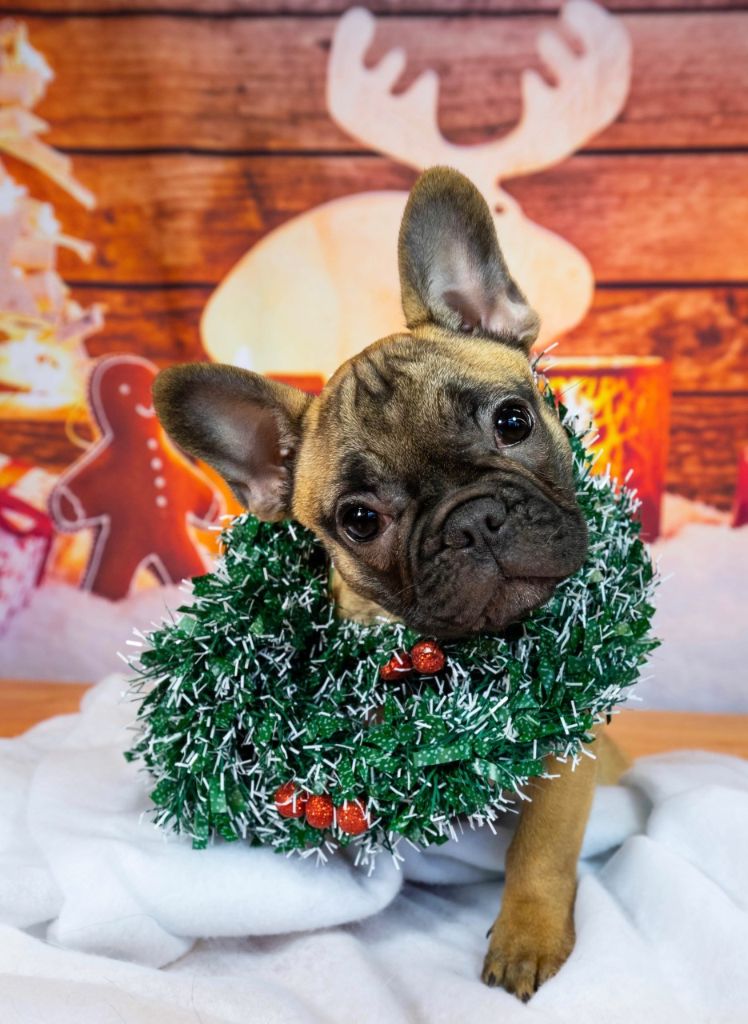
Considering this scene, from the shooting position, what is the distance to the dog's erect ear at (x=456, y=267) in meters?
1.59

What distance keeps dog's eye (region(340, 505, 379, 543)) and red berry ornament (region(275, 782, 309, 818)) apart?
380 mm

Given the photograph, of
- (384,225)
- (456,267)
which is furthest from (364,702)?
(384,225)

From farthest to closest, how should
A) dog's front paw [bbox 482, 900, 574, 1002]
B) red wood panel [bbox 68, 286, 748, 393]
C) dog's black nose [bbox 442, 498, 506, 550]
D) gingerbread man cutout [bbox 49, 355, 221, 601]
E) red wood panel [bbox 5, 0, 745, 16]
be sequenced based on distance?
gingerbread man cutout [bbox 49, 355, 221, 601] → red wood panel [bbox 68, 286, 748, 393] → red wood panel [bbox 5, 0, 745, 16] → dog's front paw [bbox 482, 900, 574, 1002] → dog's black nose [bbox 442, 498, 506, 550]

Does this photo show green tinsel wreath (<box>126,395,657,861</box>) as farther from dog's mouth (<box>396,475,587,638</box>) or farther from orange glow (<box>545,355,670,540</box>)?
orange glow (<box>545,355,670,540</box>)

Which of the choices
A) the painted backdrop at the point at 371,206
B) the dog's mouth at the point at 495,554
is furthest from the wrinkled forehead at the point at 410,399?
the painted backdrop at the point at 371,206

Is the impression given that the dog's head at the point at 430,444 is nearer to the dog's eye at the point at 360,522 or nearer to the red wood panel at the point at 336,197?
the dog's eye at the point at 360,522

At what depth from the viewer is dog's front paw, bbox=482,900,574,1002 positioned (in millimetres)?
1490

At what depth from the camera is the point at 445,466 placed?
1.48 m

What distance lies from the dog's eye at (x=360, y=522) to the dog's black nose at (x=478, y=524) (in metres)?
0.21

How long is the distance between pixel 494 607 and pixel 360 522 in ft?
0.93

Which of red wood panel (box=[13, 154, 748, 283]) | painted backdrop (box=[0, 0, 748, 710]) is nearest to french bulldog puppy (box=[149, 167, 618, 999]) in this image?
painted backdrop (box=[0, 0, 748, 710])

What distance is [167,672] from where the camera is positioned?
5.33 ft

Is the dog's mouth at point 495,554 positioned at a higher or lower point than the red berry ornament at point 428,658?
higher

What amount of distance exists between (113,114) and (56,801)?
2057 mm
